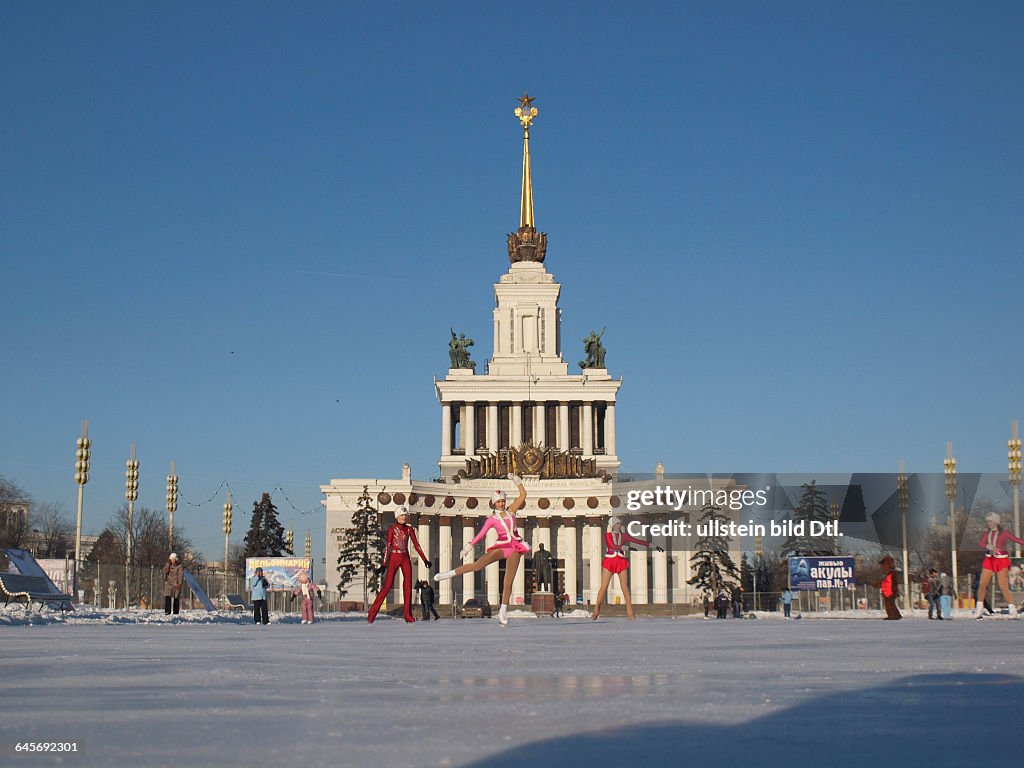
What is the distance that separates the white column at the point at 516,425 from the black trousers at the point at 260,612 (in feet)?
273

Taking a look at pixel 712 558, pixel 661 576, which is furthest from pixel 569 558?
pixel 712 558

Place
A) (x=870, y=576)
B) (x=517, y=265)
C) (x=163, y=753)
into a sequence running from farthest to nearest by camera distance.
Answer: (x=517, y=265)
(x=870, y=576)
(x=163, y=753)

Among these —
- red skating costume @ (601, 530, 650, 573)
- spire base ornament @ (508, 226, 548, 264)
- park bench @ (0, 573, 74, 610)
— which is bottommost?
park bench @ (0, 573, 74, 610)

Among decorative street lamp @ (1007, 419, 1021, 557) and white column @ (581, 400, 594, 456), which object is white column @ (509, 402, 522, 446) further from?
decorative street lamp @ (1007, 419, 1021, 557)

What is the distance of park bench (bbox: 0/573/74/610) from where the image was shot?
30.0m

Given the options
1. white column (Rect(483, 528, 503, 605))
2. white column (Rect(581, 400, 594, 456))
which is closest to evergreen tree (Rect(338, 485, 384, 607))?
white column (Rect(483, 528, 503, 605))

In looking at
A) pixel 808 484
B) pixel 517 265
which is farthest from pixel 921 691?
pixel 517 265

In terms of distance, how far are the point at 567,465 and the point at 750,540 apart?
31.4 metres

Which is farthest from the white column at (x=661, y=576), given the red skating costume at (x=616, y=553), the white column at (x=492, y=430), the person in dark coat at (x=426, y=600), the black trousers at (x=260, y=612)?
the red skating costume at (x=616, y=553)

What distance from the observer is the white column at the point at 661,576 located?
97.5m

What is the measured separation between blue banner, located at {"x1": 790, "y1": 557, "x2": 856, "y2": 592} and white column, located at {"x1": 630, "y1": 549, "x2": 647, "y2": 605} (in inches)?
1772

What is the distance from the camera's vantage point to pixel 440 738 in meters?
4.25

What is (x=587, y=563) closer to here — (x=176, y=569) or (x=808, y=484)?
(x=808, y=484)

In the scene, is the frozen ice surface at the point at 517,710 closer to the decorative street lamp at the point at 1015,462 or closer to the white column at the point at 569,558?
the decorative street lamp at the point at 1015,462
